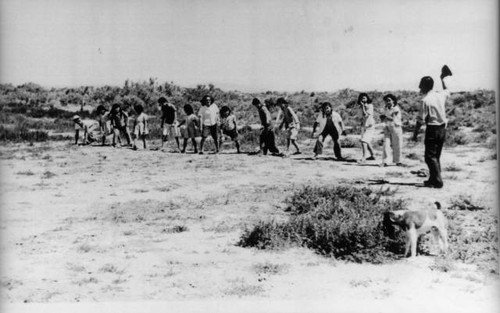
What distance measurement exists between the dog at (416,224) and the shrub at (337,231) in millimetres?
193

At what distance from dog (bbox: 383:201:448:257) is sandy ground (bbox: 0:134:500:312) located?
23 centimetres

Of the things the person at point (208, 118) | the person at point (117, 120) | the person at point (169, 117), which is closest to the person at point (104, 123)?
the person at point (117, 120)

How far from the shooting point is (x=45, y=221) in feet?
23.2

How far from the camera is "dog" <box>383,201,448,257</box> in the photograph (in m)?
5.62

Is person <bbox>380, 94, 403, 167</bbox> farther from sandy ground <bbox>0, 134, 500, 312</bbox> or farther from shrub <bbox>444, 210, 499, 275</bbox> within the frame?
shrub <bbox>444, 210, 499, 275</bbox>

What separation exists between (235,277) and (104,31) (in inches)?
210

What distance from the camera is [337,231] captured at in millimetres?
5969

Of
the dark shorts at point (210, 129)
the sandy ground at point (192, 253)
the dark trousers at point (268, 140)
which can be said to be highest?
the dark shorts at point (210, 129)

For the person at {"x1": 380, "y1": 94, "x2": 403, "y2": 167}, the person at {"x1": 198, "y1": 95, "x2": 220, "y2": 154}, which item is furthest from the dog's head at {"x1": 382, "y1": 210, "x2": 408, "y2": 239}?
the person at {"x1": 198, "y1": 95, "x2": 220, "y2": 154}

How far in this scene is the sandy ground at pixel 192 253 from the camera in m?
5.26

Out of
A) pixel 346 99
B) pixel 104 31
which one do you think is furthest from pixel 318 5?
pixel 346 99

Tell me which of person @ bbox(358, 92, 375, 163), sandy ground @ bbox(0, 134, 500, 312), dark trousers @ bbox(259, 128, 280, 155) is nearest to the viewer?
sandy ground @ bbox(0, 134, 500, 312)

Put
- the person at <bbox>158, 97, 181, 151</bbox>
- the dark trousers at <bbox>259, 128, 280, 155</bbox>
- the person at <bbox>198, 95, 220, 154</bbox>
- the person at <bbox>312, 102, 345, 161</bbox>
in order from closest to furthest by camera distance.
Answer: the person at <bbox>312, 102, 345, 161</bbox> → the dark trousers at <bbox>259, 128, 280, 155</bbox> → the person at <bbox>198, 95, 220, 154</bbox> → the person at <bbox>158, 97, 181, 151</bbox>

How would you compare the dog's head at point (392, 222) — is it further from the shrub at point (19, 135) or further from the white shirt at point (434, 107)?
the shrub at point (19, 135)
